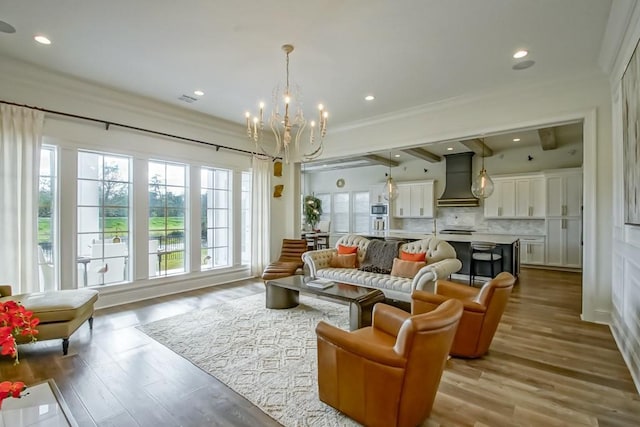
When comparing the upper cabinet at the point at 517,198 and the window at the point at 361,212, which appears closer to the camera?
the upper cabinet at the point at 517,198

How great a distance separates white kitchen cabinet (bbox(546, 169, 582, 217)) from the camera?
7.07m

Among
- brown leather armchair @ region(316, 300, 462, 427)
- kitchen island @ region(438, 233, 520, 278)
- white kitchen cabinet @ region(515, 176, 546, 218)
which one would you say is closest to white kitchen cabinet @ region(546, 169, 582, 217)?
white kitchen cabinet @ region(515, 176, 546, 218)

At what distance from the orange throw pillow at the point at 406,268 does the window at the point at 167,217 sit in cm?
374

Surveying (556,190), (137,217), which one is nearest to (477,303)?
(137,217)

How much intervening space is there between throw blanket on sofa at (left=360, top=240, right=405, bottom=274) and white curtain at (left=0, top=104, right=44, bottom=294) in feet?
14.6

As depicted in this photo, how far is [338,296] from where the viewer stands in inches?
138

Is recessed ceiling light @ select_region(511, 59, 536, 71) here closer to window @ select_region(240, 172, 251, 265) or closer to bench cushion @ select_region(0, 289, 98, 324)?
window @ select_region(240, 172, 251, 265)

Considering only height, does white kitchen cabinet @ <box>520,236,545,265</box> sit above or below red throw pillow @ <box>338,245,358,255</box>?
below

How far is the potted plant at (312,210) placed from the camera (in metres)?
11.1

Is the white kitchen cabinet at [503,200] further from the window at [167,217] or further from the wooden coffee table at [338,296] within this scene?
the window at [167,217]

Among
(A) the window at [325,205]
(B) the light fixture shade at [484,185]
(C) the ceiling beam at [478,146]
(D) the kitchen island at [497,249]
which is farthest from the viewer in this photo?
(A) the window at [325,205]

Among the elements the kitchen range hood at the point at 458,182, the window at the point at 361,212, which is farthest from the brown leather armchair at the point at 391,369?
the window at the point at 361,212

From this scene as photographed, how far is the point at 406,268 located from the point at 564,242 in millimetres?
5420

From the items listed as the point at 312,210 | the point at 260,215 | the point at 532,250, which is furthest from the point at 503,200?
the point at 260,215
